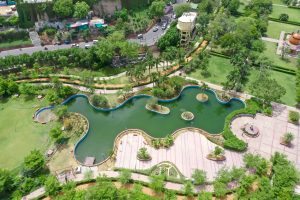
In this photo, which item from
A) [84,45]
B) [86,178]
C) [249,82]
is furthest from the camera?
[84,45]

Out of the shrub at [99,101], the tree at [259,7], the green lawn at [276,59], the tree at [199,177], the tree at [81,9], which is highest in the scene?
the tree at [81,9]

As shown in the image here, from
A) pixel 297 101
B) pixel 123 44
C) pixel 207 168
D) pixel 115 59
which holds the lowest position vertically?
pixel 207 168

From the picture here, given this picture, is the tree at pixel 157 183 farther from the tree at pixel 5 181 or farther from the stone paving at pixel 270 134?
the tree at pixel 5 181

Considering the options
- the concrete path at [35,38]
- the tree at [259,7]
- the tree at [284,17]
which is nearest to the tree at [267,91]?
the tree at [259,7]

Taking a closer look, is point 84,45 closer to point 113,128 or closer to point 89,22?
point 89,22

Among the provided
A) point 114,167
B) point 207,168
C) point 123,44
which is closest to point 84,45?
point 123,44

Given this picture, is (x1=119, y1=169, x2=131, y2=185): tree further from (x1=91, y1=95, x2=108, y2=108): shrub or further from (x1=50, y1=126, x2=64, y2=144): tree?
(x1=91, y1=95, x2=108, y2=108): shrub
